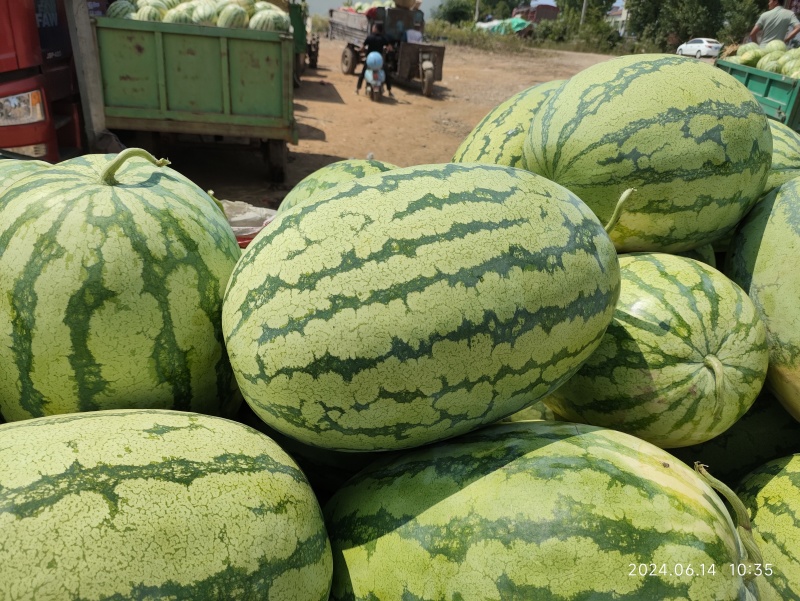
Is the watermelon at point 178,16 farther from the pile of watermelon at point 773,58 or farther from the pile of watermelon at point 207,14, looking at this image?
the pile of watermelon at point 773,58

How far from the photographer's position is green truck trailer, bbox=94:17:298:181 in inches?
246

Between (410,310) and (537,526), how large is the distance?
0.51 m

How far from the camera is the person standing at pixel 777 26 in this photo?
10633mm

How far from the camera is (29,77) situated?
4.89 m

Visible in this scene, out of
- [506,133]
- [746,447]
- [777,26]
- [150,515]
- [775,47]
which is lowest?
[746,447]

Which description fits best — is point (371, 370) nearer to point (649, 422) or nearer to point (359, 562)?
point (359, 562)

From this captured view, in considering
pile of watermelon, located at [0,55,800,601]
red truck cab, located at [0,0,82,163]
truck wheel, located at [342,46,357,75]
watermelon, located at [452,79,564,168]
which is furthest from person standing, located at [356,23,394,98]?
pile of watermelon, located at [0,55,800,601]

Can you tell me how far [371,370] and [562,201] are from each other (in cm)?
64

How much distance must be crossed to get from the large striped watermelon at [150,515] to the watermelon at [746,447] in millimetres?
1341

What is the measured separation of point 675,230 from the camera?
186cm

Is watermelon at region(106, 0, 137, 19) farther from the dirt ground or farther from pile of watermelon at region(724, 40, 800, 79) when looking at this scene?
pile of watermelon at region(724, 40, 800, 79)

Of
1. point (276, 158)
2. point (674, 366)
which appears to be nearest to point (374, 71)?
point (276, 158)

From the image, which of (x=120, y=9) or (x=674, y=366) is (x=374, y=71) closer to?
(x=120, y=9)

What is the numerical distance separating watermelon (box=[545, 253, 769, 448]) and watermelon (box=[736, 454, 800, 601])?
0.80ft
